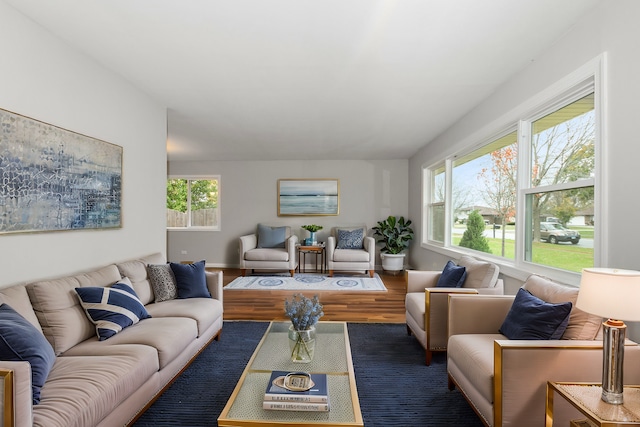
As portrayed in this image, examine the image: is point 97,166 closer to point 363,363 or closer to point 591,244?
point 363,363

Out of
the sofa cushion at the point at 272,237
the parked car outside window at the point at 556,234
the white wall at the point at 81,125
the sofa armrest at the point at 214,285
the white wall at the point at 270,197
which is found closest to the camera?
the white wall at the point at 81,125

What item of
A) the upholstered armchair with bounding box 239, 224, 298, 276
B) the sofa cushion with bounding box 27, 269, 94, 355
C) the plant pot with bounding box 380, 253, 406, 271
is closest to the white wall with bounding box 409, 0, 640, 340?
the sofa cushion with bounding box 27, 269, 94, 355

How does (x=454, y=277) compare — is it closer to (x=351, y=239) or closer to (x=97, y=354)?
(x=97, y=354)

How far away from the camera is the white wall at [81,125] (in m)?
2.06

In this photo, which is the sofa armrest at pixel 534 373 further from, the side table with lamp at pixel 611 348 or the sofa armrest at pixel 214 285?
the sofa armrest at pixel 214 285

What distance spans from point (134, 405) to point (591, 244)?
299cm

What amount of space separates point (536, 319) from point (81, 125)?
3.44m

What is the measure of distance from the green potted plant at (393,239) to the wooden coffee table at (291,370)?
421 centimetres

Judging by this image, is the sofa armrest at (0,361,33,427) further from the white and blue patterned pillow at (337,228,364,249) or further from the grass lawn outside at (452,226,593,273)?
the white and blue patterned pillow at (337,228,364,249)

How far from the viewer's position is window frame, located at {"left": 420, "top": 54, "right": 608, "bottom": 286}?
1958mm

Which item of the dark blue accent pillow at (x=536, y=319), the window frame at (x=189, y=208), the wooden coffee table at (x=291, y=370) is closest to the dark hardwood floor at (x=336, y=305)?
the wooden coffee table at (x=291, y=370)

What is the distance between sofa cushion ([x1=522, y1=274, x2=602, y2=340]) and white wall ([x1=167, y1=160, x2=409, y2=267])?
16.7ft

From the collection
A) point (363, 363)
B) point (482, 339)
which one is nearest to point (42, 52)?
point (363, 363)

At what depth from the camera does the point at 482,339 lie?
6.94 ft
